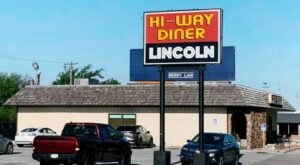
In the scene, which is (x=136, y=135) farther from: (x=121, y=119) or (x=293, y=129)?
(x=293, y=129)

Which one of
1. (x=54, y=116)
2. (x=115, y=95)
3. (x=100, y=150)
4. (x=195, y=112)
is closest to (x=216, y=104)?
(x=195, y=112)

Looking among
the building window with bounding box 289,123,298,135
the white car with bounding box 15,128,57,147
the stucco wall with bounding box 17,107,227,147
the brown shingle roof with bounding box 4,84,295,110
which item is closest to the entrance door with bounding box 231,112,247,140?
the brown shingle roof with bounding box 4,84,295,110

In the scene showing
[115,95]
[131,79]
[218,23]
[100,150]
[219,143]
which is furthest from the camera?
[131,79]

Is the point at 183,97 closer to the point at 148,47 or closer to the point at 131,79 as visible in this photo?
the point at 131,79

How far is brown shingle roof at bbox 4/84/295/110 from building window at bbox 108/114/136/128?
103 cm

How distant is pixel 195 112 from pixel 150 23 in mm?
24101

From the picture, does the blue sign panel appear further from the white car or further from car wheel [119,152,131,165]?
car wheel [119,152,131,165]

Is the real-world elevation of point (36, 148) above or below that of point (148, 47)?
below

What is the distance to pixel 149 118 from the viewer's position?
47.0m

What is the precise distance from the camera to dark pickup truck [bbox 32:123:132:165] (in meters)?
21.8

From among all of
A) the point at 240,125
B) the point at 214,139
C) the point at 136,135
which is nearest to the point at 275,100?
the point at 240,125

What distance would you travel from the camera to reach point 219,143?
2778cm

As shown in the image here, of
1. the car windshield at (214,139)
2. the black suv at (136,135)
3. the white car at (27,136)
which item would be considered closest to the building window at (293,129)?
the black suv at (136,135)

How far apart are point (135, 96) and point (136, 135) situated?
5.14m
